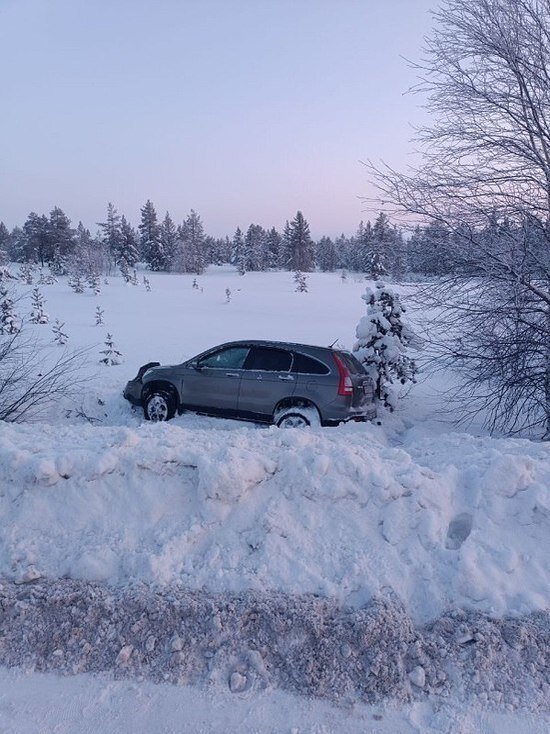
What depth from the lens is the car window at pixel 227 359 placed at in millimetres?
8953

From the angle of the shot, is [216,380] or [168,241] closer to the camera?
[216,380]

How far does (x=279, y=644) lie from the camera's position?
3.25 m

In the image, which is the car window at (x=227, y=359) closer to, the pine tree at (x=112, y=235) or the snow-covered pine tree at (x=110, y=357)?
the snow-covered pine tree at (x=110, y=357)

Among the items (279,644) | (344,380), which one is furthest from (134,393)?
(279,644)

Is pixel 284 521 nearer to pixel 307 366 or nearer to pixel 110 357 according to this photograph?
pixel 307 366

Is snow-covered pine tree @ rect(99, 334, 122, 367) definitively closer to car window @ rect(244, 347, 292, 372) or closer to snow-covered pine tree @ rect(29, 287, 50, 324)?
car window @ rect(244, 347, 292, 372)

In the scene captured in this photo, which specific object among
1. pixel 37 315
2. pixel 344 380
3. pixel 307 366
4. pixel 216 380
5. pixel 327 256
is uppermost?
pixel 327 256

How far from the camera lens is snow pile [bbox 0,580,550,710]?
3039 mm

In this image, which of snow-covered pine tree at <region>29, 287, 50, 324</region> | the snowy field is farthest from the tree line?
the snowy field

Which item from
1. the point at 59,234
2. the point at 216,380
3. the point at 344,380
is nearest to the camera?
the point at 344,380

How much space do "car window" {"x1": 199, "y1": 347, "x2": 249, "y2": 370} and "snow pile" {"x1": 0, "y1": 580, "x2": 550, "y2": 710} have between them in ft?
18.5

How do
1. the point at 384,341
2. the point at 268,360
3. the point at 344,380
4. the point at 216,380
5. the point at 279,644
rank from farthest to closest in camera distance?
1. the point at 384,341
2. the point at 216,380
3. the point at 268,360
4. the point at 344,380
5. the point at 279,644

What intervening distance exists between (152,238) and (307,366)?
6805cm

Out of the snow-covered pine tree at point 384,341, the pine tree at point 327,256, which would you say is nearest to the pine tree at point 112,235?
the pine tree at point 327,256
